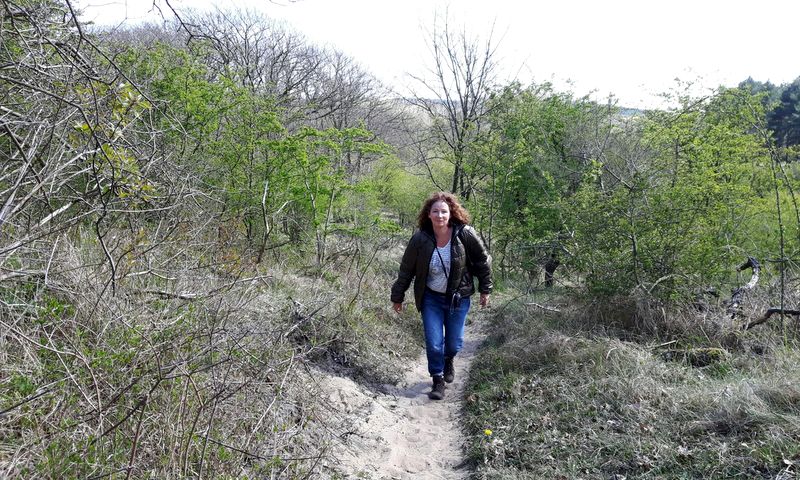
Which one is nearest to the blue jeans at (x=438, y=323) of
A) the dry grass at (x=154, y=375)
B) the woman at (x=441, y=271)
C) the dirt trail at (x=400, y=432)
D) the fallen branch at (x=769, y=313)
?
the woman at (x=441, y=271)

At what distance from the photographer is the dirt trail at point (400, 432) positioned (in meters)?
4.04

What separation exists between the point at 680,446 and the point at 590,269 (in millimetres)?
3251

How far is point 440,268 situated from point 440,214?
545 millimetres

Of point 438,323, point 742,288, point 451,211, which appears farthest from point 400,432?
point 742,288

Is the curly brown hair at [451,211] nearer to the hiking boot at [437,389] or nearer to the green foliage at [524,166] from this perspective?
the hiking boot at [437,389]

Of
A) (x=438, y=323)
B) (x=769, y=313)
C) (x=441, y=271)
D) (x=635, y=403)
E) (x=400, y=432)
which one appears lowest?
(x=400, y=432)

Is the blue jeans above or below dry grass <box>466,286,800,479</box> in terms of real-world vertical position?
above

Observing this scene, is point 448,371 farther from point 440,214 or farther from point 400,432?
point 440,214

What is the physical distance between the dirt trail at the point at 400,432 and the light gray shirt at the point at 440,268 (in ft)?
3.91

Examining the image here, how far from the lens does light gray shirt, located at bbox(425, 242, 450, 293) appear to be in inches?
211

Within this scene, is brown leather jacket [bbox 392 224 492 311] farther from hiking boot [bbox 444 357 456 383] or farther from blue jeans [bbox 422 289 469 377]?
hiking boot [bbox 444 357 456 383]

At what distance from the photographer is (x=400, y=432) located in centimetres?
475

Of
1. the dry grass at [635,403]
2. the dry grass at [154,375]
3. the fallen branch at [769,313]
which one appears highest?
the dry grass at [154,375]

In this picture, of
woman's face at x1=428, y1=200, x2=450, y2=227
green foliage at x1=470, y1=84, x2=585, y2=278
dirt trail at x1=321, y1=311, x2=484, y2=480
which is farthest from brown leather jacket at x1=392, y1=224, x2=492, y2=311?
green foliage at x1=470, y1=84, x2=585, y2=278
